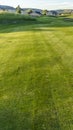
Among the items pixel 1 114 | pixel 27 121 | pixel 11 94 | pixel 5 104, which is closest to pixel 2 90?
pixel 11 94

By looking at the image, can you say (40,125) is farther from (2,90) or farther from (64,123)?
(2,90)

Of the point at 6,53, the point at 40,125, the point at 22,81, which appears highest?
the point at 40,125

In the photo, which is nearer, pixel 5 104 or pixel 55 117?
pixel 55 117

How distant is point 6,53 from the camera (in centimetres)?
1920

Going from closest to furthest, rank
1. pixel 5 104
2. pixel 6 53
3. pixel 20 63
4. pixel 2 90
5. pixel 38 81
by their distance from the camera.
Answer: pixel 5 104, pixel 2 90, pixel 38 81, pixel 20 63, pixel 6 53

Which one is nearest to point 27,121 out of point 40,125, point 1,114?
point 40,125

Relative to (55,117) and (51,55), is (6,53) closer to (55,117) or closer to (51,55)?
(51,55)

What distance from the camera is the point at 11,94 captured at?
10.3 m

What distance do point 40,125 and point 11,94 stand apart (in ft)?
9.09

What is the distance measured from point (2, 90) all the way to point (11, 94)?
712 mm

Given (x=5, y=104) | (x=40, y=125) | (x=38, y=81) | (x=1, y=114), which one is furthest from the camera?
(x=38, y=81)

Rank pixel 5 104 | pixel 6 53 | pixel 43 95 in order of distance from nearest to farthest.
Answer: pixel 5 104 → pixel 43 95 → pixel 6 53

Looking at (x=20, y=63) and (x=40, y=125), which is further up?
(x=40, y=125)

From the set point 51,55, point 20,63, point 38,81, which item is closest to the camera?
point 38,81
